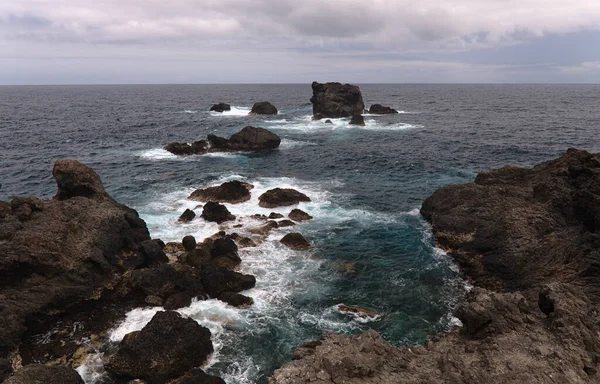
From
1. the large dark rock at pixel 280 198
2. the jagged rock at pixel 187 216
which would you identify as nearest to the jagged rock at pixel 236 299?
the jagged rock at pixel 187 216

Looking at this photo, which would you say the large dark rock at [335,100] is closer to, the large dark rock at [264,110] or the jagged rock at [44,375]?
the large dark rock at [264,110]

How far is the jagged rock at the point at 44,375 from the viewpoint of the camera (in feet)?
56.4

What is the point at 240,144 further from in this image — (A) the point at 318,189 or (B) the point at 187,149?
(A) the point at 318,189

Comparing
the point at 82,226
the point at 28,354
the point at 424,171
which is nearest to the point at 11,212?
the point at 82,226

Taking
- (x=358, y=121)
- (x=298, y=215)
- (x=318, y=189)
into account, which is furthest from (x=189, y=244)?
(x=358, y=121)

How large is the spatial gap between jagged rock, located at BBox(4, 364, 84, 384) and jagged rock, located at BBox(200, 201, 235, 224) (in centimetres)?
2106

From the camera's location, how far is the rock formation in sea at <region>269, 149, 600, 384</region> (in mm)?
15731

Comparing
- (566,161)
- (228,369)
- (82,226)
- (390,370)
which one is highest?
(566,161)

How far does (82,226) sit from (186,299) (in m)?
10.1

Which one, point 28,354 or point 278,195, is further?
point 278,195

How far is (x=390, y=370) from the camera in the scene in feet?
53.7

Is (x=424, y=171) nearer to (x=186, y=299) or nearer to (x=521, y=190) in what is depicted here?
(x=521, y=190)

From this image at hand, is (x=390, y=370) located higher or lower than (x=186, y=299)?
higher

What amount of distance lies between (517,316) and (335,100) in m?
100
